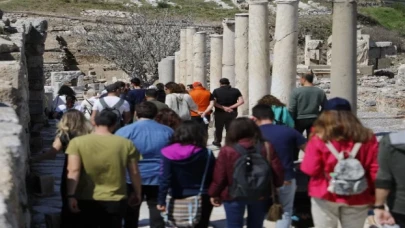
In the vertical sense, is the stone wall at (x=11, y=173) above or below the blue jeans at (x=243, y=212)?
above

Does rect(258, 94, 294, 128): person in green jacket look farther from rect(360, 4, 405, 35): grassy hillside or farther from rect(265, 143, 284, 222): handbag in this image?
rect(360, 4, 405, 35): grassy hillside

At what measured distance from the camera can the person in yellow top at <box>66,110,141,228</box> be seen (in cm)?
709

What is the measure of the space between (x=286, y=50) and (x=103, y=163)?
8304 millimetres

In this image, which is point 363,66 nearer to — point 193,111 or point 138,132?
point 193,111

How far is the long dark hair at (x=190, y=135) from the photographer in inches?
283

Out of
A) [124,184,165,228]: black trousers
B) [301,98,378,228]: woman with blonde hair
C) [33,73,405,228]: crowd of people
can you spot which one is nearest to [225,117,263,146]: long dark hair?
[33,73,405,228]: crowd of people

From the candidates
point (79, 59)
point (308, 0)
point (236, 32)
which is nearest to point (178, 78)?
point (236, 32)

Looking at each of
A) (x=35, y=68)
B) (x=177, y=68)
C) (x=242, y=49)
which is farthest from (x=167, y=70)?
(x=35, y=68)

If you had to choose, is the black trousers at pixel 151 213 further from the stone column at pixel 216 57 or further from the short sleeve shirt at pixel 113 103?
the stone column at pixel 216 57

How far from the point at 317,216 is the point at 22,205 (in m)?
2.61

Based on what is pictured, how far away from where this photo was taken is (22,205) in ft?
24.8

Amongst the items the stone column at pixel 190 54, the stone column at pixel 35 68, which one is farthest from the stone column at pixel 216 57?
the stone column at pixel 35 68

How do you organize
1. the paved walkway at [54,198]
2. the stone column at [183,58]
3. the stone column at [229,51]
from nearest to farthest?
the paved walkway at [54,198]
the stone column at [229,51]
the stone column at [183,58]

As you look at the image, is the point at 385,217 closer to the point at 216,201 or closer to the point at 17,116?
the point at 216,201
